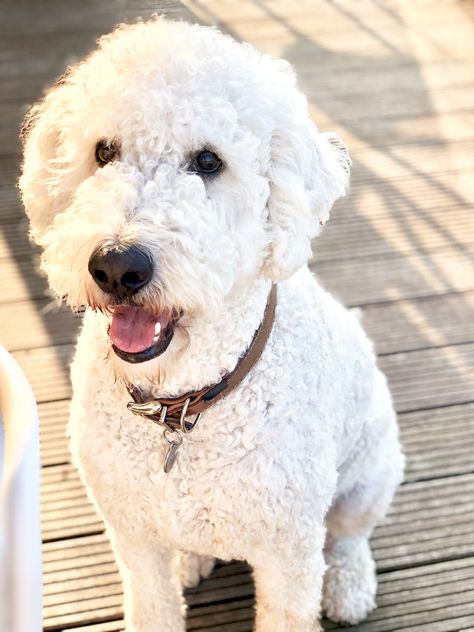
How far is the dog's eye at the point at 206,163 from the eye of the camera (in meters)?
1.21

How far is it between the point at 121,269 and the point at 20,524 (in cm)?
39

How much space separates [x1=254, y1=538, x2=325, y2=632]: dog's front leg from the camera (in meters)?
1.50

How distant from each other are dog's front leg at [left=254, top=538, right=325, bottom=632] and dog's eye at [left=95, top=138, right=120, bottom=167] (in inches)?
29.7

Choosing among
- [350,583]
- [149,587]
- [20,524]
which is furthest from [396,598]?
[20,524]

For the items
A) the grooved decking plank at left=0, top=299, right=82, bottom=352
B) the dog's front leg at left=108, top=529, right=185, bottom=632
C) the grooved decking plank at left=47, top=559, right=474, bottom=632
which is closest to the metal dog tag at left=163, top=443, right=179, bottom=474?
the dog's front leg at left=108, top=529, right=185, bottom=632

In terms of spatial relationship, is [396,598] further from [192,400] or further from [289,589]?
[192,400]

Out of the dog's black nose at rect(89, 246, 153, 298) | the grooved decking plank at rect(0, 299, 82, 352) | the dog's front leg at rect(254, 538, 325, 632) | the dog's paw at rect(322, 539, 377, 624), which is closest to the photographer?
the dog's black nose at rect(89, 246, 153, 298)

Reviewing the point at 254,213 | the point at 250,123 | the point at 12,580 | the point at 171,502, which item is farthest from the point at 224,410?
the point at 12,580

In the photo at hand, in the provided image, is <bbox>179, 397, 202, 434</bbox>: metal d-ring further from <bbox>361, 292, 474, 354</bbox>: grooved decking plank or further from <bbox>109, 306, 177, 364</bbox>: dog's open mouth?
<bbox>361, 292, 474, 354</bbox>: grooved decking plank

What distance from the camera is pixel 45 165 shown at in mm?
1327

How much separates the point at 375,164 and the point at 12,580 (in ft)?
9.36

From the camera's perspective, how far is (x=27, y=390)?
0.90 metres

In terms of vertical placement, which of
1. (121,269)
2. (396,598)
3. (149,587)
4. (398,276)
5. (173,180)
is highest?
(173,180)

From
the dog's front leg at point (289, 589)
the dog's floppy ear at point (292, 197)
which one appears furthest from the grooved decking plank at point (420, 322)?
the dog's floppy ear at point (292, 197)
